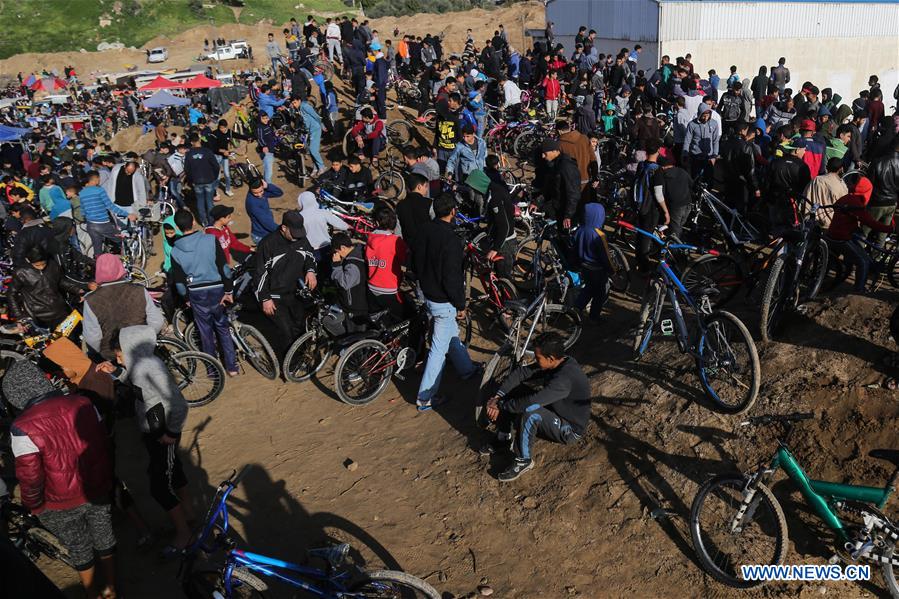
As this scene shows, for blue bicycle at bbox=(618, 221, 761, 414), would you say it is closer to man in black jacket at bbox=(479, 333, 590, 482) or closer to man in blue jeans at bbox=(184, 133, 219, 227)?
man in black jacket at bbox=(479, 333, 590, 482)

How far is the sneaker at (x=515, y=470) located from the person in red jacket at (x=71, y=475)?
3.22 m

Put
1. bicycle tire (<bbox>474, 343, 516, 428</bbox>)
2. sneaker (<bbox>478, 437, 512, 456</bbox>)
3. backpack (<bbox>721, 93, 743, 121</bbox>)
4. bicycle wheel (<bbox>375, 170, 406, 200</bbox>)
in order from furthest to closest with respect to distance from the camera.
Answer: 1. backpack (<bbox>721, 93, 743, 121</bbox>)
2. bicycle wheel (<bbox>375, 170, 406, 200</bbox>)
3. bicycle tire (<bbox>474, 343, 516, 428</bbox>)
4. sneaker (<bbox>478, 437, 512, 456</bbox>)

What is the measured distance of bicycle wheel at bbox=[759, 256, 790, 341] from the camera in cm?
600

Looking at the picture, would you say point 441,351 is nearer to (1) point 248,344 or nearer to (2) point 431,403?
(2) point 431,403

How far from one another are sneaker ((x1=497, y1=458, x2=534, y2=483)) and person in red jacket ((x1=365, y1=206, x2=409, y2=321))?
2668mm

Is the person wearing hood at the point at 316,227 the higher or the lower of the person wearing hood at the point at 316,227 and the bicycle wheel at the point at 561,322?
the higher

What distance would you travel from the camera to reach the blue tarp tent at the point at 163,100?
27495mm

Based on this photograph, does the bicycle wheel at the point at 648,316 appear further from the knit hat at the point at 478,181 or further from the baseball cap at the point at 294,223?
the baseball cap at the point at 294,223

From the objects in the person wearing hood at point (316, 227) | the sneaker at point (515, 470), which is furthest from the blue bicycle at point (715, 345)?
the person wearing hood at point (316, 227)

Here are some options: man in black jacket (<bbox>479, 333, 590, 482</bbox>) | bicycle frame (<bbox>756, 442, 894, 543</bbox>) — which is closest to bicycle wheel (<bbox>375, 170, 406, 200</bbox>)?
man in black jacket (<bbox>479, 333, 590, 482</bbox>)

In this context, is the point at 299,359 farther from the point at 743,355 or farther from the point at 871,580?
the point at 871,580

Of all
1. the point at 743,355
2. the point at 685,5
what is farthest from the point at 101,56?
the point at 743,355

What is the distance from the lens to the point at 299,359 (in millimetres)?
8109

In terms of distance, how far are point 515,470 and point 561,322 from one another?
8.54ft
